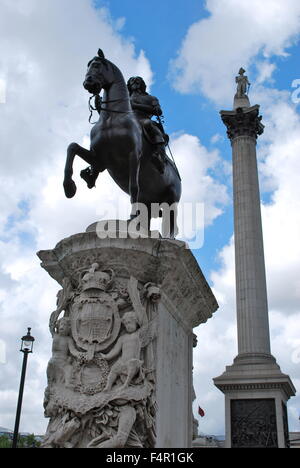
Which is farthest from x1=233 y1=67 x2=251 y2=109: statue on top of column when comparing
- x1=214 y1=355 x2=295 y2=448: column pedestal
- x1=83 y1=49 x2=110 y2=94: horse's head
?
x1=83 y1=49 x2=110 y2=94: horse's head

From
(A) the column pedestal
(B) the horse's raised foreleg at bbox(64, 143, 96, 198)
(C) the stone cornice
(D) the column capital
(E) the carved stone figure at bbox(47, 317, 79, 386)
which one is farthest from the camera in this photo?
(D) the column capital

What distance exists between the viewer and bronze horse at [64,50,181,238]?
682 cm

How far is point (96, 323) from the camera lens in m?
5.57

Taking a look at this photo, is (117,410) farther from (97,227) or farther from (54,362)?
(97,227)

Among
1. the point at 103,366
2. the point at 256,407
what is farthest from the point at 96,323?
the point at 256,407

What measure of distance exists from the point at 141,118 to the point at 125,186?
1185mm

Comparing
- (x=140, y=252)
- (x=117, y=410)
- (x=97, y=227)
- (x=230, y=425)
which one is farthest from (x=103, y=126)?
(x=230, y=425)

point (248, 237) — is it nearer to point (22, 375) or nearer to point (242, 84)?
point (242, 84)

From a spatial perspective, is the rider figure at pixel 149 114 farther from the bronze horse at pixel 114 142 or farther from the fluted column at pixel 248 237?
the fluted column at pixel 248 237

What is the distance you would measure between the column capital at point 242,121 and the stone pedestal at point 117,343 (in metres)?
32.4

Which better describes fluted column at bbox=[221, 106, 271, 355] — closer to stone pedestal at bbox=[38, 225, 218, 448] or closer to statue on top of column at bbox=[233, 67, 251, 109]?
statue on top of column at bbox=[233, 67, 251, 109]

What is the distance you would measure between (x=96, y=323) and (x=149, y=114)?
146 inches

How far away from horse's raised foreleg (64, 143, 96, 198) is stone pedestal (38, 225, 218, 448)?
997 mm
